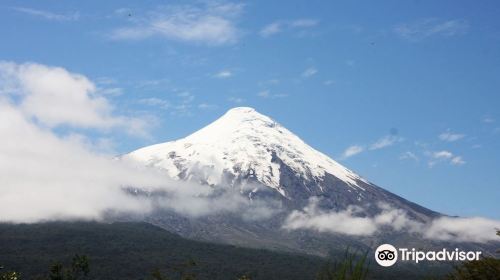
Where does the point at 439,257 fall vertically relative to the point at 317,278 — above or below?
above

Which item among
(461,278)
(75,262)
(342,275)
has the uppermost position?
(75,262)

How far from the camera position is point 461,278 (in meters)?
A: 22.8

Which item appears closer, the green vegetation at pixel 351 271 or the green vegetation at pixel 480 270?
the green vegetation at pixel 351 271

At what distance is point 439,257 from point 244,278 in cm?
2224

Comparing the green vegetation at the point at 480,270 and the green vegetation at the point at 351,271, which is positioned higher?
the green vegetation at the point at 480,270

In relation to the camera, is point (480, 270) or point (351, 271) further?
point (480, 270)

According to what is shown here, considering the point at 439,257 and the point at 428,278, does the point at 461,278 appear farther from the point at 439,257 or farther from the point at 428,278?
the point at 428,278

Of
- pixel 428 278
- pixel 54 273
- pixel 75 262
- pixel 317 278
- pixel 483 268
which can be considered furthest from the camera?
pixel 75 262

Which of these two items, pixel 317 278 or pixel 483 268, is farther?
pixel 483 268

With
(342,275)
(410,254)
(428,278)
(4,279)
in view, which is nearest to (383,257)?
(428,278)

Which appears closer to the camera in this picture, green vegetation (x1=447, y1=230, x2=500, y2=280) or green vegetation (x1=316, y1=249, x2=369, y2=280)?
green vegetation (x1=316, y1=249, x2=369, y2=280)

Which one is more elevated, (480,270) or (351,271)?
(480,270)

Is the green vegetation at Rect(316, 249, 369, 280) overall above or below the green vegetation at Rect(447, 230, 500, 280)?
below

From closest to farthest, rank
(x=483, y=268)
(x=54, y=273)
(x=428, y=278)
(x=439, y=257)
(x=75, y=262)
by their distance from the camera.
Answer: (x=428, y=278) → (x=483, y=268) → (x=439, y=257) → (x=54, y=273) → (x=75, y=262)
